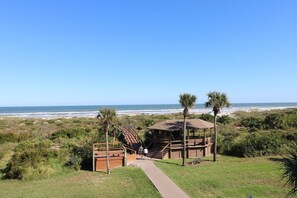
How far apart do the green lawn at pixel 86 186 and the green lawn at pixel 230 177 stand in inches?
93.1

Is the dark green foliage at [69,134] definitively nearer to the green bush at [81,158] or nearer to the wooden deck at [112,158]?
the green bush at [81,158]

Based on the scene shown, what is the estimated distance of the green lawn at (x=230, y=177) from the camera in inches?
592

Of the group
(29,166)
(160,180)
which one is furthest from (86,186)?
(29,166)

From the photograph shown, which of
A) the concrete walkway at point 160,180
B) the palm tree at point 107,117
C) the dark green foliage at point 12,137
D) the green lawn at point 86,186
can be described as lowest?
the green lawn at point 86,186

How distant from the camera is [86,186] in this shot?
54.4ft

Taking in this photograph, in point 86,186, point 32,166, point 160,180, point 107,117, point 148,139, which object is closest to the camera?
point 86,186

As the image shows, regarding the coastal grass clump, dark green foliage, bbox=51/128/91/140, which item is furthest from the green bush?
dark green foliage, bbox=51/128/91/140

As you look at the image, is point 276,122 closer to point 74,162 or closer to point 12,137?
point 74,162

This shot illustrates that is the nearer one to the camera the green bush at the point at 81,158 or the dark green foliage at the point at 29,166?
the dark green foliage at the point at 29,166

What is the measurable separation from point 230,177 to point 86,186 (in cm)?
925

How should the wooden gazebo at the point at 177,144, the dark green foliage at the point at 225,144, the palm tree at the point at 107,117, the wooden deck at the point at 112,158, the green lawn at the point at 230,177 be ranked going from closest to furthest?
the green lawn at the point at 230,177
the palm tree at the point at 107,117
the wooden deck at the point at 112,158
the wooden gazebo at the point at 177,144
the dark green foliage at the point at 225,144

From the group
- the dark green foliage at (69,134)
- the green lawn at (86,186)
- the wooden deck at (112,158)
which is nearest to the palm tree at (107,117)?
the wooden deck at (112,158)

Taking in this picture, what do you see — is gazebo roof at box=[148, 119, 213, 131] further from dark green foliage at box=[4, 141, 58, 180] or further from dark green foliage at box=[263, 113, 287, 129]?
dark green foliage at box=[263, 113, 287, 129]

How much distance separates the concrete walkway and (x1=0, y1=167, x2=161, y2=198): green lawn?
0.40 metres
